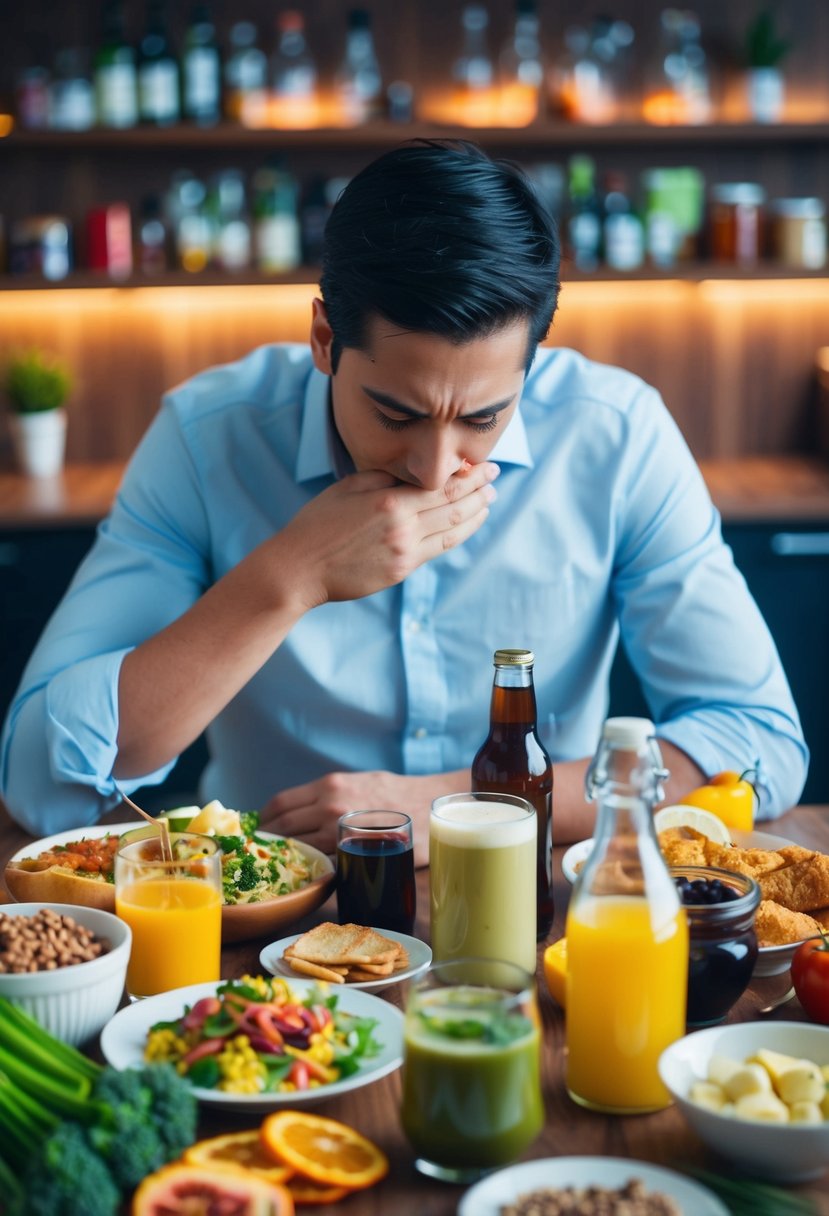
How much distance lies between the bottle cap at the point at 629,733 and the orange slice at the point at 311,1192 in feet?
1.15

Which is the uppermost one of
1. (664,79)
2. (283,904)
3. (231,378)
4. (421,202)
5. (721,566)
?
(664,79)

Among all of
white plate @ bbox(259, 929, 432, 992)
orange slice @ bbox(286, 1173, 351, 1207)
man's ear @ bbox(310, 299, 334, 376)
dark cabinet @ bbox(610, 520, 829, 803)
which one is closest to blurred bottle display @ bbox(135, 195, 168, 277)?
dark cabinet @ bbox(610, 520, 829, 803)

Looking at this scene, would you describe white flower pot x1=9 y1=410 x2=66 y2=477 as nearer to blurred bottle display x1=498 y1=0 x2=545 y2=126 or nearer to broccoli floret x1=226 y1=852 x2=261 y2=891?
blurred bottle display x1=498 y1=0 x2=545 y2=126

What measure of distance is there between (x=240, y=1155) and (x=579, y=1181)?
0.74ft

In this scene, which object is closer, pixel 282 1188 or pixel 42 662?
pixel 282 1188

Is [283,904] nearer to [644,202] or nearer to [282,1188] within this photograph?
[282,1188]

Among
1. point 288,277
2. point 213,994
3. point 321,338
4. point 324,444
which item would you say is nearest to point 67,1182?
point 213,994

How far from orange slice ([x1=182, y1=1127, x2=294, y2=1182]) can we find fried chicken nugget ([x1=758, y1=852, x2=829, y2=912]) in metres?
0.58

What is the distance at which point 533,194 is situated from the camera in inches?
60.9

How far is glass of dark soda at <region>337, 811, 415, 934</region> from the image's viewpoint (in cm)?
127

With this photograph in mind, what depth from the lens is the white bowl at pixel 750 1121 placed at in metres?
0.87

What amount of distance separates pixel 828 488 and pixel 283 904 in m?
2.69

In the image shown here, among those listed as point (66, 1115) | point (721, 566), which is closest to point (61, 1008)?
point (66, 1115)

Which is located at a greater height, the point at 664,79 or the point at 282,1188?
the point at 664,79
